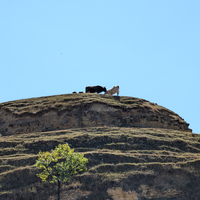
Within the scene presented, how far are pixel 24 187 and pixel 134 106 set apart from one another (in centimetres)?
2839

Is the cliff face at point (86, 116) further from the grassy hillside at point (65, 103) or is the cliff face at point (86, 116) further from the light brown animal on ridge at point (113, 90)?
the light brown animal on ridge at point (113, 90)

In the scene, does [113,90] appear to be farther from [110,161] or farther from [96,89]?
[110,161]

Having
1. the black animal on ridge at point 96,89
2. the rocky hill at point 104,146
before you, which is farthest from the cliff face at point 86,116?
the black animal on ridge at point 96,89

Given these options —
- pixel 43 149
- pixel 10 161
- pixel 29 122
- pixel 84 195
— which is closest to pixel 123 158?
→ pixel 84 195

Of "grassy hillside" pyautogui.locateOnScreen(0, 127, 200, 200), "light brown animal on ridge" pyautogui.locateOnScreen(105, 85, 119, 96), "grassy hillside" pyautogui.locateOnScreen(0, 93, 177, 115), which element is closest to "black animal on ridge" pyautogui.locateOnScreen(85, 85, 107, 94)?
"light brown animal on ridge" pyautogui.locateOnScreen(105, 85, 119, 96)

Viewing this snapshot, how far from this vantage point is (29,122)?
59812 millimetres

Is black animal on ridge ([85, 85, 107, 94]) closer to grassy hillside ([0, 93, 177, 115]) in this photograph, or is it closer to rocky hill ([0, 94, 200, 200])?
grassy hillside ([0, 93, 177, 115])

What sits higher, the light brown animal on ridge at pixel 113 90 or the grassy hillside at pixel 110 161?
the light brown animal on ridge at pixel 113 90

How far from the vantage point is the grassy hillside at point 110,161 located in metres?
39.1

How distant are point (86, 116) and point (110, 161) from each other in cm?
1606

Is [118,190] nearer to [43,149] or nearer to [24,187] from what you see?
[24,187]

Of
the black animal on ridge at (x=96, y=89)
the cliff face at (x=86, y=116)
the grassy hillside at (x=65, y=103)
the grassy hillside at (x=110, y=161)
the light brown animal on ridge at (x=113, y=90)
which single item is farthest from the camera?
the black animal on ridge at (x=96, y=89)

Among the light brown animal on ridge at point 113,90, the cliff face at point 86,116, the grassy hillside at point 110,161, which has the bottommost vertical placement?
the grassy hillside at point 110,161

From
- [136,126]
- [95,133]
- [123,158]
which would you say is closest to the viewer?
[123,158]
